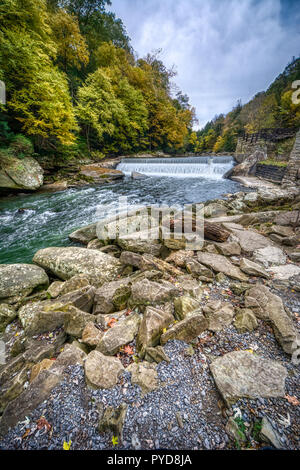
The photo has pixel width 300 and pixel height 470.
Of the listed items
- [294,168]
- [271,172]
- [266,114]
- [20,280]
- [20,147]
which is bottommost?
[20,280]

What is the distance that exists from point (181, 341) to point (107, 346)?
740 millimetres

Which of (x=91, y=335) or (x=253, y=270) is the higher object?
(x=253, y=270)

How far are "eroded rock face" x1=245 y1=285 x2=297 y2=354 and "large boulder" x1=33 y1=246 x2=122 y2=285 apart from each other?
7.00 feet

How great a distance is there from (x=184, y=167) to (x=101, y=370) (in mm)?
16432

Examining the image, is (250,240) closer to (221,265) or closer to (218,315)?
(221,265)

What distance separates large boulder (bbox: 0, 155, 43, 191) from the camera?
24.8 feet

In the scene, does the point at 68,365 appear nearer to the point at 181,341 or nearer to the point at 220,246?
the point at 181,341

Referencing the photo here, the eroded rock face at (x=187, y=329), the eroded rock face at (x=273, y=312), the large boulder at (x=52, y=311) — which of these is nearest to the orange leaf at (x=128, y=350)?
the eroded rock face at (x=187, y=329)

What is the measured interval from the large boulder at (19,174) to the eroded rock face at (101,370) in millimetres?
9108

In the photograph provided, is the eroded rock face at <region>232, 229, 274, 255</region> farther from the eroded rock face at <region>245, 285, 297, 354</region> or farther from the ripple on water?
the ripple on water

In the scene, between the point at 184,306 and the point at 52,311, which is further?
the point at 52,311

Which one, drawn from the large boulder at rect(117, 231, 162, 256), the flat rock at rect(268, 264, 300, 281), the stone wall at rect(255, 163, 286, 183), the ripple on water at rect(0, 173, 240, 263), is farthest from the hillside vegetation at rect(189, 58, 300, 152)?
the large boulder at rect(117, 231, 162, 256)

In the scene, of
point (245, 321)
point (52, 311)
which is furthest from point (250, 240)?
point (52, 311)

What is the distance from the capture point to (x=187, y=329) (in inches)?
67.1
